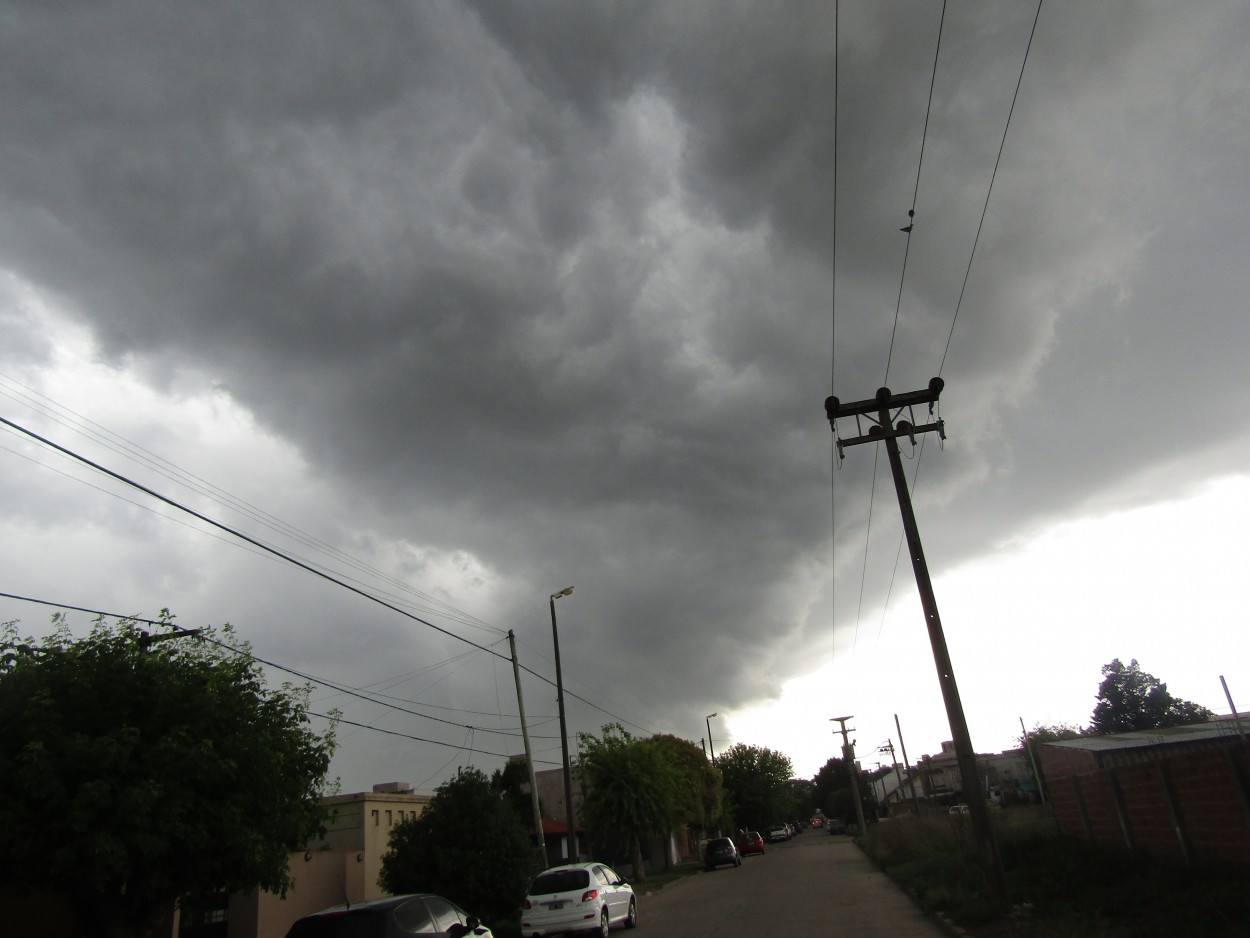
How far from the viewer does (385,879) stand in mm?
20281

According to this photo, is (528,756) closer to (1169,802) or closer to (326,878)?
(326,878)

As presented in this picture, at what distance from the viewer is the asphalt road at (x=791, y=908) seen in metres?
15.1

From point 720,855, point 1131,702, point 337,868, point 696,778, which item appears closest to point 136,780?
point 337,868

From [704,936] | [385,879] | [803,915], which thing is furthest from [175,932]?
[803,915]

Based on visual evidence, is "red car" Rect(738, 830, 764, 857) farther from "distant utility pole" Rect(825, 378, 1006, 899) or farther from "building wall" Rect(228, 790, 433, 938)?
"distant utility pole" Rect(825, 378, 1006, 899)

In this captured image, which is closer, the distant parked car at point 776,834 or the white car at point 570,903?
the white car at point 570,903

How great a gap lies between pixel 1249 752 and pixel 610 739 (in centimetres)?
2927

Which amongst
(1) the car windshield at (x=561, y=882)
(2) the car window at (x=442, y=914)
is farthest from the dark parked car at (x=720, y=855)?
(2) the car window at (x=442, y=914)

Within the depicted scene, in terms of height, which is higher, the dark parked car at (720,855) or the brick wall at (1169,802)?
the brick wall at (1169,802)

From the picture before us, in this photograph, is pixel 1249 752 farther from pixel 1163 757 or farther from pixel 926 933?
pixel 926 933

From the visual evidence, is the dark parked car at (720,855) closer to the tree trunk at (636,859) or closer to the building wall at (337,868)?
the tree trunk at (636,859)

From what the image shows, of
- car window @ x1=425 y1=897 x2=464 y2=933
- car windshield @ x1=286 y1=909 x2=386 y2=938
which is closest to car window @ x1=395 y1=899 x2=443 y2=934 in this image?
car window @ x1=425 y1=897 x2=464 y2=933

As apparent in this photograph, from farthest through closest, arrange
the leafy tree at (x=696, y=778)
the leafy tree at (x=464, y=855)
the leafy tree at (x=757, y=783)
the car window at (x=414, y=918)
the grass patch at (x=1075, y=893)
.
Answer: the leafy tree at (x=757, y=783)
the leafy tree at (x=696, y=778)
the leafy tree at (x=464, y=855)
the car window at (x=414, y=918)
the grass patch at (x=1075, y=893)

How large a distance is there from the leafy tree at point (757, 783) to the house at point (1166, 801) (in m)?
65.3
